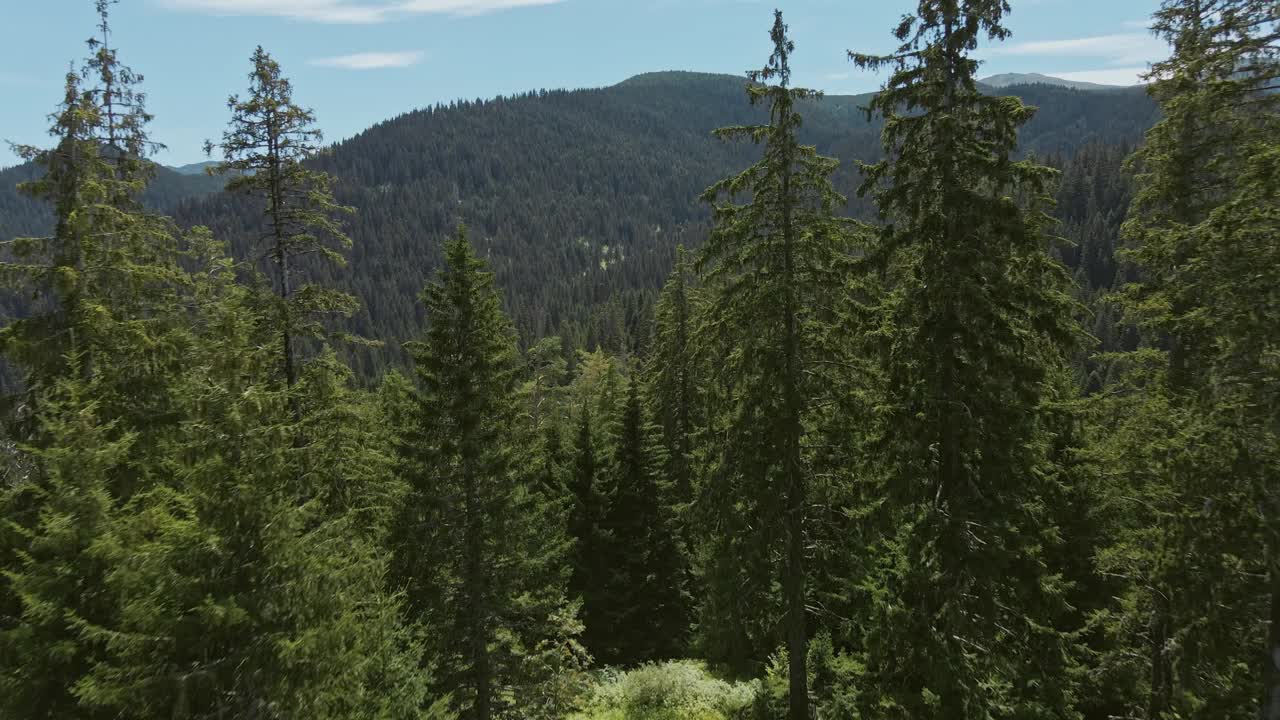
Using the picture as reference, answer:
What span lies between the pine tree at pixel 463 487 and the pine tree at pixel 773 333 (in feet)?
15.9

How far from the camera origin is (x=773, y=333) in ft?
48.4

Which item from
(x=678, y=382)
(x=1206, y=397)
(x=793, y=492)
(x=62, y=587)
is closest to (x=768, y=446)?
(x=793, y=492)

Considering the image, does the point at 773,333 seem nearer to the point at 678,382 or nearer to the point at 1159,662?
the point at 1159,662

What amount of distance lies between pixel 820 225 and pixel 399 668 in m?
11.4

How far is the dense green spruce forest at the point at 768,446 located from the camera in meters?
8.45

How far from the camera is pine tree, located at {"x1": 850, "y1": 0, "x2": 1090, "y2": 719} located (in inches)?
431

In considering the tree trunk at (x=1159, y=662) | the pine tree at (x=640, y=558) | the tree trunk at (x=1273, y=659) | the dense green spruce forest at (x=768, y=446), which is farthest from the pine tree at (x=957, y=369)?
the pine tree at (x=640, y=558)

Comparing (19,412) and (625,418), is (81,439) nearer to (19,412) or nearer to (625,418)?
(19,412)

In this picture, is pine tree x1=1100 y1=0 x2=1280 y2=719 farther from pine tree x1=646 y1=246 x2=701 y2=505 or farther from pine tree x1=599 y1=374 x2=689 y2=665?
pine tree x1=646 y1=246 x2=701 y2=505

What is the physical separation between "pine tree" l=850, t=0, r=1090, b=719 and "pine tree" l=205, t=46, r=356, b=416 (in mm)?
11407

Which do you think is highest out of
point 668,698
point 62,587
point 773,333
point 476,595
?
point 773,333

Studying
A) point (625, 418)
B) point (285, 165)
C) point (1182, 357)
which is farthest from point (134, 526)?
point (625, 418)

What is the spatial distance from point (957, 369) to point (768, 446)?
4.73 metres

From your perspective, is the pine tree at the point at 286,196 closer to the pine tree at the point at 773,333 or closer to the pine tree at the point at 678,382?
the pine tree at the point at 773,333
